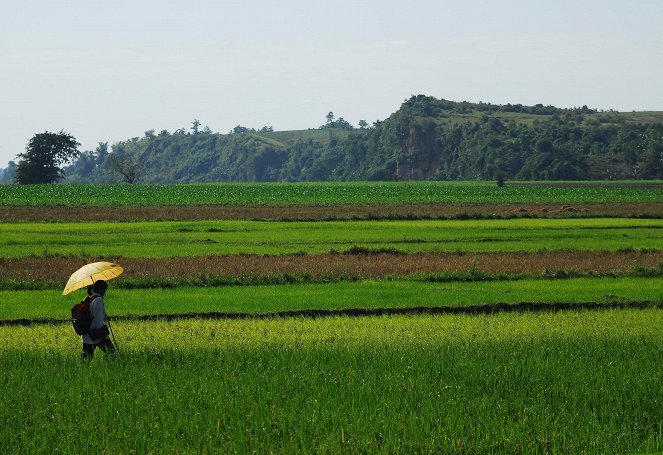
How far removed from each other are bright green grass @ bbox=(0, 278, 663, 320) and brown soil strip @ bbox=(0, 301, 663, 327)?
0.30 meters

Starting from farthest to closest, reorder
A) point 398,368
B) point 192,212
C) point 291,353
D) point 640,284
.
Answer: point 192,212
point 640,284
point 291,353
point 398,368

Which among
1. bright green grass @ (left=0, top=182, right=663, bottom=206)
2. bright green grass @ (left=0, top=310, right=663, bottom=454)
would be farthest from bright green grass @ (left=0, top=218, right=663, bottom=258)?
bright green grass @ (left=0, top=182, right=663, bottom=206)

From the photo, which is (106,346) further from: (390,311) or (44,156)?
(44,156)

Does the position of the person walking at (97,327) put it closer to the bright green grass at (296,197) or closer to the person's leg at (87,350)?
the person's leg at (87,350)

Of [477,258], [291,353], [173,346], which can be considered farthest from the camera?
[477,258]

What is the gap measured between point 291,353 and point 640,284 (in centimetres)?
1202

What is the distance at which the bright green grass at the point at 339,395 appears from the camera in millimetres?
9016

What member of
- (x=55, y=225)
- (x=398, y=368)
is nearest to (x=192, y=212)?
(x=55, y=225)

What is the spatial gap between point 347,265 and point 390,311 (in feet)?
22.4

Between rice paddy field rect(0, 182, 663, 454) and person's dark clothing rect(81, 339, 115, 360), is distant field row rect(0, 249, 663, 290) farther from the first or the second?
person's dark clothing rect(81, 339, 115, 360)

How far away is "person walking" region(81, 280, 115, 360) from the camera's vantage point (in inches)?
468

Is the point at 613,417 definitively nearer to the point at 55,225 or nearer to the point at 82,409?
the point at 82,409

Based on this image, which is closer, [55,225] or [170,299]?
[170,299]

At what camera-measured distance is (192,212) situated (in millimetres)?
55906
